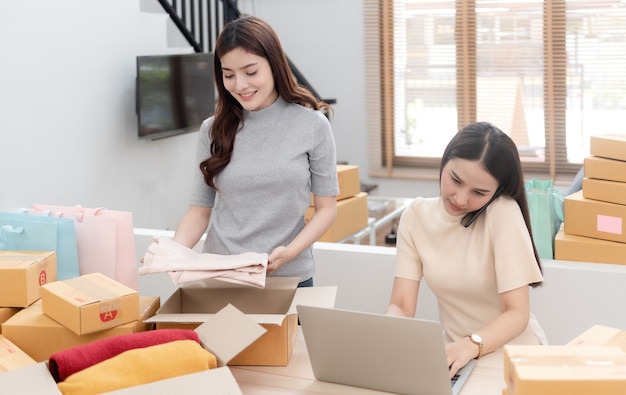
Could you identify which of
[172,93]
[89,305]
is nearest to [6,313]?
[89,305]

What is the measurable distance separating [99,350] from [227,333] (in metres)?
0.24

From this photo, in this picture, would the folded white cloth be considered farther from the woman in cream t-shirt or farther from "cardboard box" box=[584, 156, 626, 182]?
"cardboard box" box=[584, 156, 626, 182]

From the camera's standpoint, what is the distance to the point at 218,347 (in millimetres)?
1470

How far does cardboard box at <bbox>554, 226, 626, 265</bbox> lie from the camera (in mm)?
2676

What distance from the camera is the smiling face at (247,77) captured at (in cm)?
194

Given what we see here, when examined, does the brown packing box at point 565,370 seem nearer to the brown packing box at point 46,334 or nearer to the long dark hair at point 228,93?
the brown packing box at point 46,334

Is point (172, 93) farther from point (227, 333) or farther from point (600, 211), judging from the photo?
point (227, 333)

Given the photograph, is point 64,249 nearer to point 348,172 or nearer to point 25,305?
point 25,305

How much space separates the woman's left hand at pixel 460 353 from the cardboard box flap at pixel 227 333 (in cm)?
40

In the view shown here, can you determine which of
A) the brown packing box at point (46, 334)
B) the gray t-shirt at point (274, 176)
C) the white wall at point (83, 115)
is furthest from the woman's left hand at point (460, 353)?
the white wall at point (83, 115)

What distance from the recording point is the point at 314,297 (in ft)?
5.71

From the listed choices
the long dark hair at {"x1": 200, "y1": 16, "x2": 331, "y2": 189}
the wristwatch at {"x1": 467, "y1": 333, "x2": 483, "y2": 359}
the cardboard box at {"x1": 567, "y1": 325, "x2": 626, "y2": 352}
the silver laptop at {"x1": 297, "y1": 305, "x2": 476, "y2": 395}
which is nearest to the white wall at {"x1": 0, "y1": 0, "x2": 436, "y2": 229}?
the long dark hair at {"x1": 200, "y1": 16, "x2": 331, "y2": 189}

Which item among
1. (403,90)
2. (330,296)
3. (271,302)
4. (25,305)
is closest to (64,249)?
(25,305)

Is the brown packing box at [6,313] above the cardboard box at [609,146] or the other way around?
the other way around
